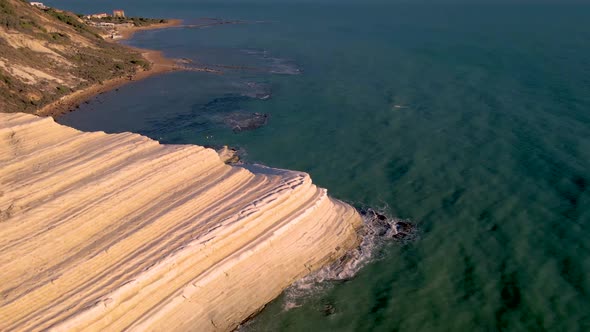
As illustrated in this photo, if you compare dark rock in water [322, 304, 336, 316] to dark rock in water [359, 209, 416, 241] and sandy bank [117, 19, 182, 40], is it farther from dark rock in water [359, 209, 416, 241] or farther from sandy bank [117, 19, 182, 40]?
sandy bank [117, 19, 182, 40]

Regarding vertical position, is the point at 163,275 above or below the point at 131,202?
below

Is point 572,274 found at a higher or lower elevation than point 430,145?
lower

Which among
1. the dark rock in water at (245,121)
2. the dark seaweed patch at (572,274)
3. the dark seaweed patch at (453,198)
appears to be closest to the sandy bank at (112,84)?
the dark rock in water at (245,121)

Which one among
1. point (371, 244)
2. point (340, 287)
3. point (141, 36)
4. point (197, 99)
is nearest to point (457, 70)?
point (197, 99)

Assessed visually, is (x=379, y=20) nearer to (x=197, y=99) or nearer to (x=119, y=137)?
(x=197, y=99)

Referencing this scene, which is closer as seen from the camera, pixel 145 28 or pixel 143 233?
pixel 143 233

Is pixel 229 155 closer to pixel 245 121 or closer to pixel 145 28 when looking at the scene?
pixel 245 121

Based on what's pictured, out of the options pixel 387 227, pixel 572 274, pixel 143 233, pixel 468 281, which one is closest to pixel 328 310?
pixel 468 281

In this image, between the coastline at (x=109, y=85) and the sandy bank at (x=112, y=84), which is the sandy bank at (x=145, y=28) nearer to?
the coastline at (x=109, y=85)
